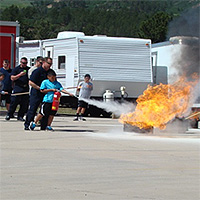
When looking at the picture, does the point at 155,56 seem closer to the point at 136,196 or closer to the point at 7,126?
the point at 7,126

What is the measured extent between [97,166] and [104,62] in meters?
13.5

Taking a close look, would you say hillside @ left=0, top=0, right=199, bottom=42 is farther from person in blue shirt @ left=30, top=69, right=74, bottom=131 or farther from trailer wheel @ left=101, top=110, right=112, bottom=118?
person in blue shirt @ left=30, top=69, right=74, bottom=131

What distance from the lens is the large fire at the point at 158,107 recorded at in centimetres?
1320

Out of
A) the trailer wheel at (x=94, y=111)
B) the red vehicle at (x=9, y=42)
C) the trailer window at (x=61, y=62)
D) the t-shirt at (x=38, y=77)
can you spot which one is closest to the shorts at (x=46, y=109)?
the t-shirt at (x=38, y=77)

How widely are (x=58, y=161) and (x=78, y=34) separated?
14.0 metres

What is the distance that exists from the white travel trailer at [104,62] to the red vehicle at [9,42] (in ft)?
6.95

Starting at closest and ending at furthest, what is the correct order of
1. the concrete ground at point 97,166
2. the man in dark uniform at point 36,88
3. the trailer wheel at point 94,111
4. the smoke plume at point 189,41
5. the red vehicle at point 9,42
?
the concrete ground at point 97,166, the man in dark uniform at point 36,88, the smoke plume at point 189,41, the trailer wheel at point 94,111, the red vehicle at point 9,42

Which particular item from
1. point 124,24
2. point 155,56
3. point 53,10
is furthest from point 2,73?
point 53,10

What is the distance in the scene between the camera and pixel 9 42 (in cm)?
2328

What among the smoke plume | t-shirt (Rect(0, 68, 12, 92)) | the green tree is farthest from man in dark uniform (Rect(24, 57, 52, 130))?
the green tree

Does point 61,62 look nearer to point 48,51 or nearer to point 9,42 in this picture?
point 48,51

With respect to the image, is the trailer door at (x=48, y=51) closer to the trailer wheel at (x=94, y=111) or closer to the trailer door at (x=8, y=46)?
the trailer door at (x=8, y=46)

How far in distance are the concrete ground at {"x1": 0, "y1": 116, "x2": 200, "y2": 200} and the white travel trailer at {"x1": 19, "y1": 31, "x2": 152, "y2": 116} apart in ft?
28.2

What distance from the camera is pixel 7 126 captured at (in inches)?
561
